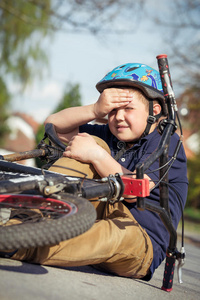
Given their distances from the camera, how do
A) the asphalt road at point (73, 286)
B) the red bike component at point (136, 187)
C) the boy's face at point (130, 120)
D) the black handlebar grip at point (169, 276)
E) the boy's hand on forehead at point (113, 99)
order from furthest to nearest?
1. the boy's face at point (130, 120)
2. the boy's hand on forehead at point (113, 99)
3. the black handlebar grip at point (169, 276)
4. the red bike component at point (136, 187)
5. the asphalt road at point (73, 286)

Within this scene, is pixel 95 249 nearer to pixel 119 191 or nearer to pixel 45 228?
pixel 119 191

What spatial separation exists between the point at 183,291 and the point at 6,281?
54.6 inches

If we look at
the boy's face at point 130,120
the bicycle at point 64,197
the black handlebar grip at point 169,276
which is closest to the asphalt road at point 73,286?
the black handlebar grip at point 169,276

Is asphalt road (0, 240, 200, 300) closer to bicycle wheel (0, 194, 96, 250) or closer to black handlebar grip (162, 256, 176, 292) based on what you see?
black handlebar grip (162, 256, 176, 292)

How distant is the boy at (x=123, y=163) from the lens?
7.55ft

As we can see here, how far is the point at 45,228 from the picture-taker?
1692 mm

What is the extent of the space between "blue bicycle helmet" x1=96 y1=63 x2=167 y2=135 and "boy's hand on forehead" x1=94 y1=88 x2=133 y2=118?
99 mm

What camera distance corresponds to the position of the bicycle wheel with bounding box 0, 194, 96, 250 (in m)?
1.66

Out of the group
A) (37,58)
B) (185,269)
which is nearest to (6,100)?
(37,58)

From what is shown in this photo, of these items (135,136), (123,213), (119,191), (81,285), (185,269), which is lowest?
(185,269)

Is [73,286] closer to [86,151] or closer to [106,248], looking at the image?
[106,248]

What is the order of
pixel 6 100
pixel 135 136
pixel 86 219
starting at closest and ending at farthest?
pixel 86 219 → pixel 135 136 → pixel 6 100

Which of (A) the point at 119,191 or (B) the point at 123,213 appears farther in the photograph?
(B) the point at 123,213

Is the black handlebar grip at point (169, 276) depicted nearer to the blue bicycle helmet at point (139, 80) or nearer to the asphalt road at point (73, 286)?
the asphalt road at point (73, 286)
